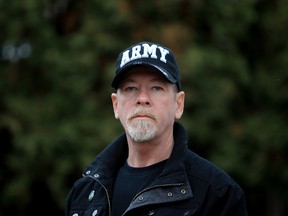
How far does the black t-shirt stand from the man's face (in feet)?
0.51

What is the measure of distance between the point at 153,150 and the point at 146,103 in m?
0.24

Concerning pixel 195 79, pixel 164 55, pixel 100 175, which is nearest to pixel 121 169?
pixel 100 175

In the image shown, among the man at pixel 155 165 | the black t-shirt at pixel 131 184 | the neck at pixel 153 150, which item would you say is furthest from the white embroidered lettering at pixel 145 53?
the black t-shirt at pixel 131 184

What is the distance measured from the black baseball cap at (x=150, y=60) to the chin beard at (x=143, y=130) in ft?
0.72

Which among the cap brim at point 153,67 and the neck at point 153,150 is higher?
the cap brim at point 153,67

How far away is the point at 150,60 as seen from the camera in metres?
3.13

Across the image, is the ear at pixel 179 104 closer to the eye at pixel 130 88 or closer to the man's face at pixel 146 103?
the man's face at pixel 146 103

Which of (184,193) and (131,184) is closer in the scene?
(184,193)

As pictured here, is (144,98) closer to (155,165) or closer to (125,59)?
(125,59)

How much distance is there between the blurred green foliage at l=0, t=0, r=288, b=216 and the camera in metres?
7.36

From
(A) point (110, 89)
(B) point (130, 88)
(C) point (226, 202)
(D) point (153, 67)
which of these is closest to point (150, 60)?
(D) point (153, 67)

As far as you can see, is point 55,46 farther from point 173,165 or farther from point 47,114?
point 173,165

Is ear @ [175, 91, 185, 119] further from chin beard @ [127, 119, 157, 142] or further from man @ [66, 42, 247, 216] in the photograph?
chin beard @ [127, 119, 157, 142]

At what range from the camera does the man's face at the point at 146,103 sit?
312 centimetres
